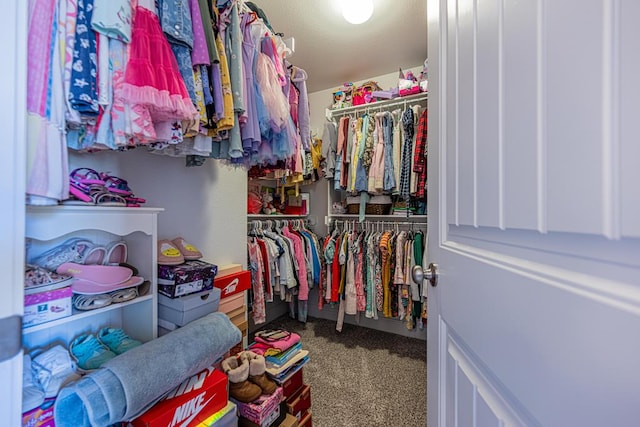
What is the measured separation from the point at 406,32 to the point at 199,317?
234cm

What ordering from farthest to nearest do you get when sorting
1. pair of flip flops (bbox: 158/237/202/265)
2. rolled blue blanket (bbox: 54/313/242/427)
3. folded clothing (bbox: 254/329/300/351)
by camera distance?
folded clothing (bbox: 254/329/300/351) < pair of flip flops (bbox: 158/237/202/265) < rolled blue blanket (bbox: 54/313/242/427)

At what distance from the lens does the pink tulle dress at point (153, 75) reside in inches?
28.1

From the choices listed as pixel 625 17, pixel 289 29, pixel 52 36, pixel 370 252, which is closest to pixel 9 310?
pixel 52 36

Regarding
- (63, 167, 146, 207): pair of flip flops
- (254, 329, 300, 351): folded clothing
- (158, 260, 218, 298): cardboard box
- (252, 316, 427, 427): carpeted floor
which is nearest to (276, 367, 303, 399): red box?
(254, 329, 300, 351): folded clothing

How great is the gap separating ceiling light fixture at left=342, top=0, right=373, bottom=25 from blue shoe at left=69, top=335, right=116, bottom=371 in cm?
216

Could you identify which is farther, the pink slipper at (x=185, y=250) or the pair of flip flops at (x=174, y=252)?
the pink slipper at (x=185, y=250)

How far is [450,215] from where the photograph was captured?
602 millimetres

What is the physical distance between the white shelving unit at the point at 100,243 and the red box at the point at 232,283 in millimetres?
378

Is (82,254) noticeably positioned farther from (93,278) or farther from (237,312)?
(237,312)

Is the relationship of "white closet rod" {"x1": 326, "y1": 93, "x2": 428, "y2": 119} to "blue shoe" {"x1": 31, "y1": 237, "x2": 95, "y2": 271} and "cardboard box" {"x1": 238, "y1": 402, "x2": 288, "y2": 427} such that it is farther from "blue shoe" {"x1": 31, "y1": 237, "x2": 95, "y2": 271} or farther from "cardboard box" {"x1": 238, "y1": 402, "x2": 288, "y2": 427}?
"cardboard box" {"x1": 238, "y1": 402, "x2": 288, "y2": 427}

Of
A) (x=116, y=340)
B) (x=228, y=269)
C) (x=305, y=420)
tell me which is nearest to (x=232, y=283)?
(x=228, y=269)

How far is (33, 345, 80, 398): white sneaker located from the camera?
2.27 ft

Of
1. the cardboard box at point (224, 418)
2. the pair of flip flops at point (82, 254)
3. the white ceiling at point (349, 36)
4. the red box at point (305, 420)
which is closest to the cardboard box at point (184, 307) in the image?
the pair of flip flops at point (82, 254)

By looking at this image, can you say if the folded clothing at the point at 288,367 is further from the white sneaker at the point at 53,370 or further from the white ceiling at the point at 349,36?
the white ceiling at the point at 349,36
